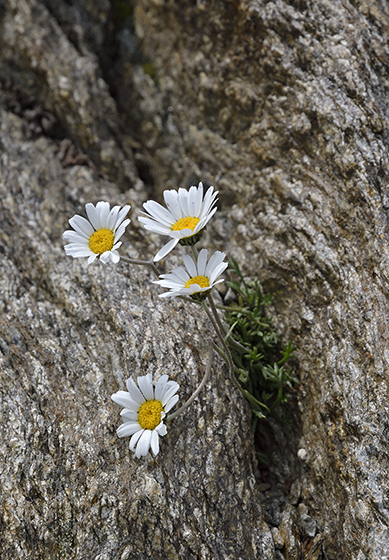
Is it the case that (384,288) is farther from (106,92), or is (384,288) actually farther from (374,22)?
(106,92)

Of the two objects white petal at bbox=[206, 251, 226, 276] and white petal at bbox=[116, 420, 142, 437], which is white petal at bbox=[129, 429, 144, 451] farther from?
white petal at bbox=[206, 251, 226, 276]

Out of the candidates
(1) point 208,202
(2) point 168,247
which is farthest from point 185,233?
(1) point 208,202

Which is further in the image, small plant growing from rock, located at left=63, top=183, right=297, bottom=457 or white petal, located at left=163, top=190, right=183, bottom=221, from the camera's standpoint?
white petal, located at left=163, top=190, right=183, bottom=221

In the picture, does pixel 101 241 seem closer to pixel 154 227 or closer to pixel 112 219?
pixel 112 219

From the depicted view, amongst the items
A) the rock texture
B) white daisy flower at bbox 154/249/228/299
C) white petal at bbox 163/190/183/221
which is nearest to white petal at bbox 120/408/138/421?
the rock texture

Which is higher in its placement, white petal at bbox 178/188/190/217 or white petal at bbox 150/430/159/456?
white petal at bbox 178/188/190/217
